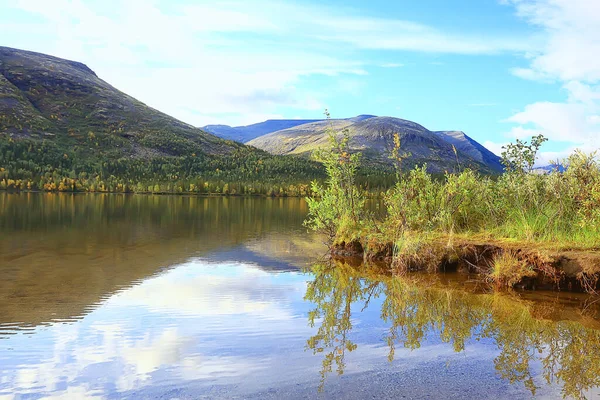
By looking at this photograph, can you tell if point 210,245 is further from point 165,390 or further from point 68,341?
point 165,390

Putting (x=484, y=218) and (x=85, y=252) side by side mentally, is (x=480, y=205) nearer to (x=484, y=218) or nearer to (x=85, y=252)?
(x=484, y=218)

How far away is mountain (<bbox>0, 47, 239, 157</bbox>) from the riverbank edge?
13284cm

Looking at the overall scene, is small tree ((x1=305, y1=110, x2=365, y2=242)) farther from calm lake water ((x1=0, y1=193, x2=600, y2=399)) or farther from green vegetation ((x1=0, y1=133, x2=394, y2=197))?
green vegetation ((x1=0, y1=133, x2=394, y2=197))

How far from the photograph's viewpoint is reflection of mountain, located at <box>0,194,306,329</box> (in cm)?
1300

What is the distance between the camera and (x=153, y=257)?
69.6 feet

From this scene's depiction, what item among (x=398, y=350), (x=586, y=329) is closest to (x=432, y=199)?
(x=586, y=329)

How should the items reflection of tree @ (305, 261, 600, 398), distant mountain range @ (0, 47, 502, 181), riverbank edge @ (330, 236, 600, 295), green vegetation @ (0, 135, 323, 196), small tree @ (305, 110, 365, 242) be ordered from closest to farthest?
reflection of tree @ (305, 261, 600, 398) < riverbank edge @ (330, 236, 600, 295) < small tree @ (305, 110, 365, 242) < green vegetation @ (0, 135, 323, 196) < distant mountain range @ (0, 47, 502, 181)

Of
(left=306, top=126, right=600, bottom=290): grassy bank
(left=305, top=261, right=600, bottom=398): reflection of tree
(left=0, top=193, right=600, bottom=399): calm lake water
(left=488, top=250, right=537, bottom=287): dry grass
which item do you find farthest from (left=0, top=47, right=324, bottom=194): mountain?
(left=305, top=261, right=600, bottom=398): reflection of tree

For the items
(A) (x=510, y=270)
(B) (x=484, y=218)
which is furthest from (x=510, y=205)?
(A) (x=510, y=270)

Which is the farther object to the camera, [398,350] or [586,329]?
[586,329]

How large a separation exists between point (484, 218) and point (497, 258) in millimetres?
4143

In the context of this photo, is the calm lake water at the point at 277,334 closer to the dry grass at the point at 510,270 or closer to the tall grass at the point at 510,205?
the dry grass at the point at 510,270

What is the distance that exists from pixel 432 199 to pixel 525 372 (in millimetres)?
12589

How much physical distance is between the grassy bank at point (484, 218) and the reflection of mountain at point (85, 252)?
641cm
